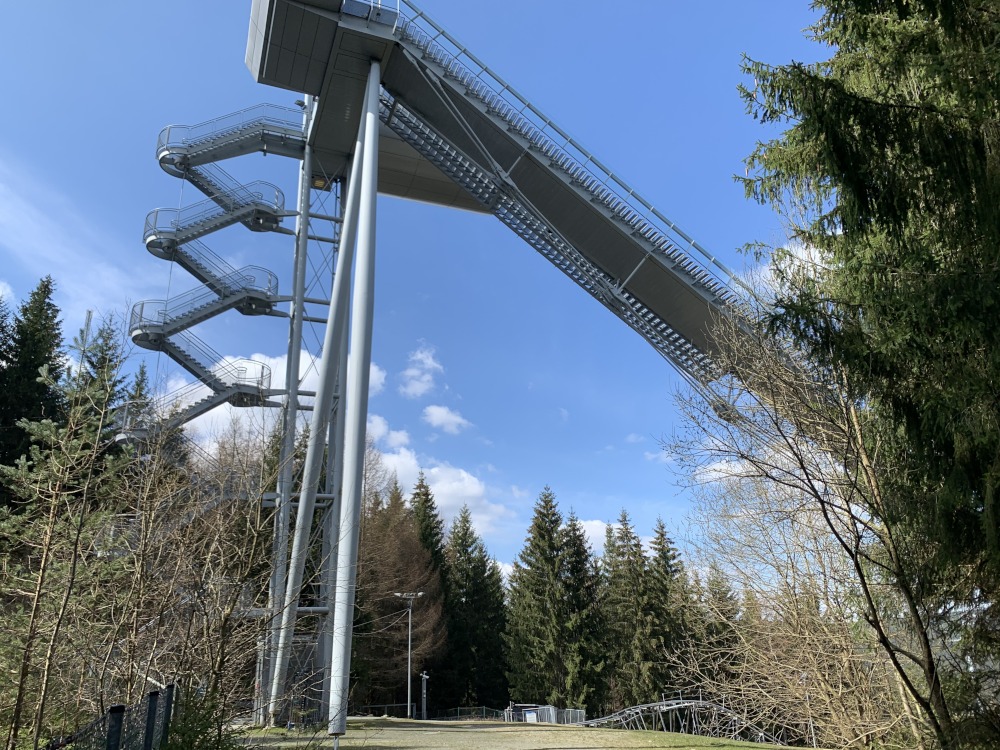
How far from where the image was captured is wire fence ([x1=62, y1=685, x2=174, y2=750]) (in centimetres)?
478

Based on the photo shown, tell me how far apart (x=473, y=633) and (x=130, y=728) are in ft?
138

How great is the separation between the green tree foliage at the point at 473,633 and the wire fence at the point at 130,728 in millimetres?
37887

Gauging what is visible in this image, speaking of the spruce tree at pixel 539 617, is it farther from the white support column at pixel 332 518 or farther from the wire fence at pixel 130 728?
the wire fence at pixel 130 728

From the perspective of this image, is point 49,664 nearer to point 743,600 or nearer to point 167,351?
point 743,600

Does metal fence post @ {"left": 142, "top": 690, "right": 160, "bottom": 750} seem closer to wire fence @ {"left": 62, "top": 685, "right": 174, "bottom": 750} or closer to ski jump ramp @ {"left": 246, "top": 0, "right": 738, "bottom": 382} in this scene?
wire fence @ {"left": 62, "top": 685, "right": 174, "bottom": 750}

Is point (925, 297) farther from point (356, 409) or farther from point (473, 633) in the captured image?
point (473, 633)

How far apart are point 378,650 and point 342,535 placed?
27.1 metres

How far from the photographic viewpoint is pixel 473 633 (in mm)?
45062

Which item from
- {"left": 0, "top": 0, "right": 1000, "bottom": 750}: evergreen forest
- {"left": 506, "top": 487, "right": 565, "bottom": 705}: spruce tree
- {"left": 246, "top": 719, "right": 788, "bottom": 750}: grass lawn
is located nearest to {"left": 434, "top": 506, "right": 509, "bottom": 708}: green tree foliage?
{"left": 506, "top": 487, "right": 565, "bottom": 705}: spruce tree

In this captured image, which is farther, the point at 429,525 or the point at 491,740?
the point at 429,525

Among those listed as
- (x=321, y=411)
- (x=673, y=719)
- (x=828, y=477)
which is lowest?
(x=673, y=719)

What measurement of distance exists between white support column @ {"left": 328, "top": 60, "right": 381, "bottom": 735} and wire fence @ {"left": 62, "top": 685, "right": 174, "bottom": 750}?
5157mm

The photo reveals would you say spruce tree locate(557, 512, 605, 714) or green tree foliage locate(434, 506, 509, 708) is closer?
spruce tree locate(557, 512, 605, 714)

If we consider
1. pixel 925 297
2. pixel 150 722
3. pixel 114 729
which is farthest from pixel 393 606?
pixel 925 297
